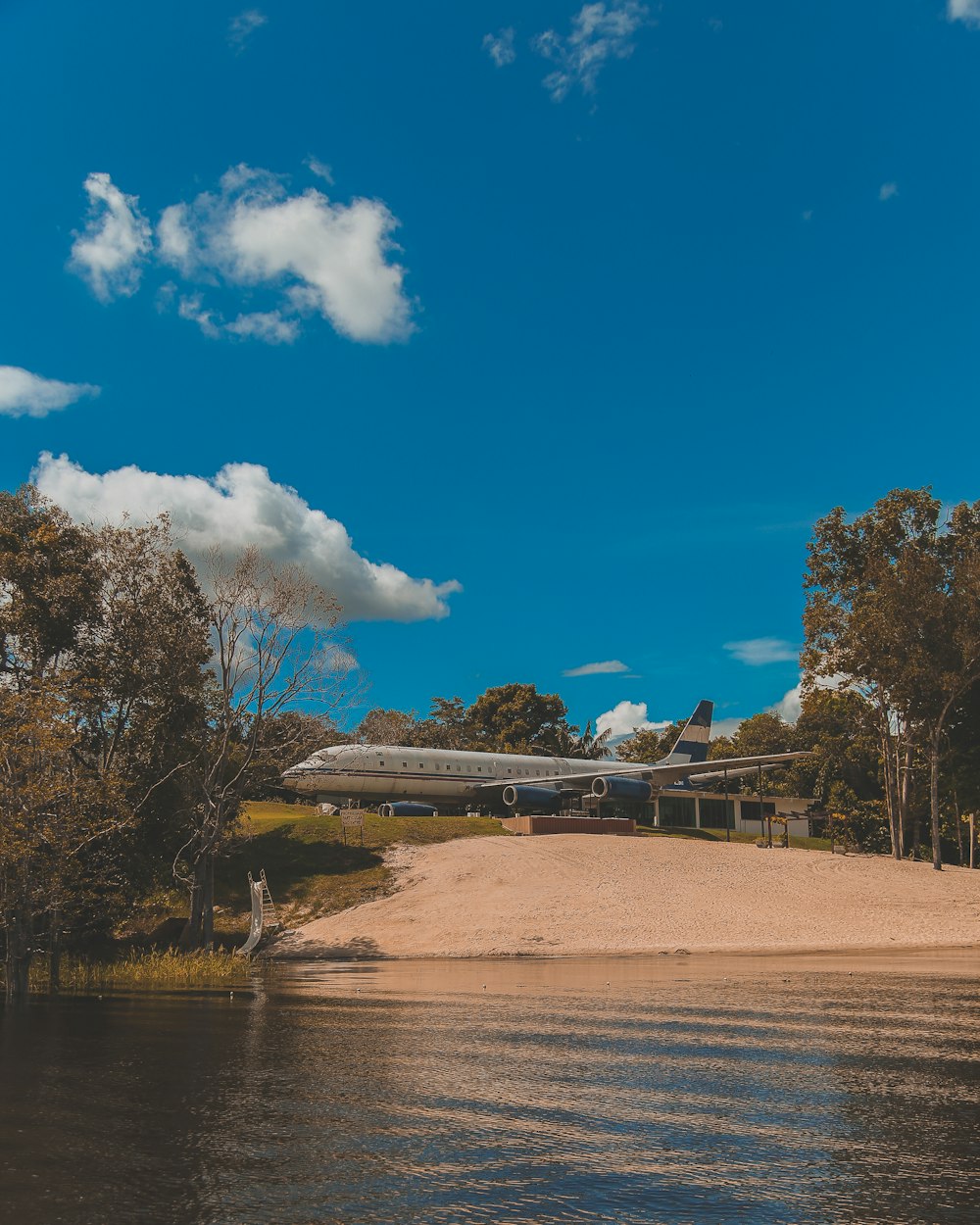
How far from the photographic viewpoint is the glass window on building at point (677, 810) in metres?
68.8

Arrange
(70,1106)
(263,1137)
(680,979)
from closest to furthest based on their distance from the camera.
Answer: (263,1137) < (70,1106) < (680,979)

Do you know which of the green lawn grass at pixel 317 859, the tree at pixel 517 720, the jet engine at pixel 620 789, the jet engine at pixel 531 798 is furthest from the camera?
the tree at pixel 517 720

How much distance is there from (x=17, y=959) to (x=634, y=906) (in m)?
22.0

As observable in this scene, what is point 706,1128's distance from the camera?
7676 mm

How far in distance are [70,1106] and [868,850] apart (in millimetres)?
63502

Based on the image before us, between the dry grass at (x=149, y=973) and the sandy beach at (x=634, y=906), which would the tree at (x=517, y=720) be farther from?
the dry grass at (x=149, y=973)

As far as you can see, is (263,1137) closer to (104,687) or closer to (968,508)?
(104,687)

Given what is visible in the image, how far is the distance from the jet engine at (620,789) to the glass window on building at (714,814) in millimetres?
12283

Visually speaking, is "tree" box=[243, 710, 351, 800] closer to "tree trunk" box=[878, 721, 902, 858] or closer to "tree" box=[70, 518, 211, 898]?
"tree" box=[70, 518, 211, 898]

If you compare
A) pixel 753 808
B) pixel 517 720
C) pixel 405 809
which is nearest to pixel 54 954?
pixel 405 809

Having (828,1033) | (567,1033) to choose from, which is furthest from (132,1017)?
(828,1033)

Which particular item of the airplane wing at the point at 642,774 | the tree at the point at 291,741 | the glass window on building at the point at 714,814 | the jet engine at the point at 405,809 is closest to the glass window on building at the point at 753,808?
the glass window on building at the point at 714,814

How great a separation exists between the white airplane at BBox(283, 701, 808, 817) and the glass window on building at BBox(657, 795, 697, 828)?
3.28 meters

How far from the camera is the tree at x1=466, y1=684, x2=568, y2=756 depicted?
93.7 meters
